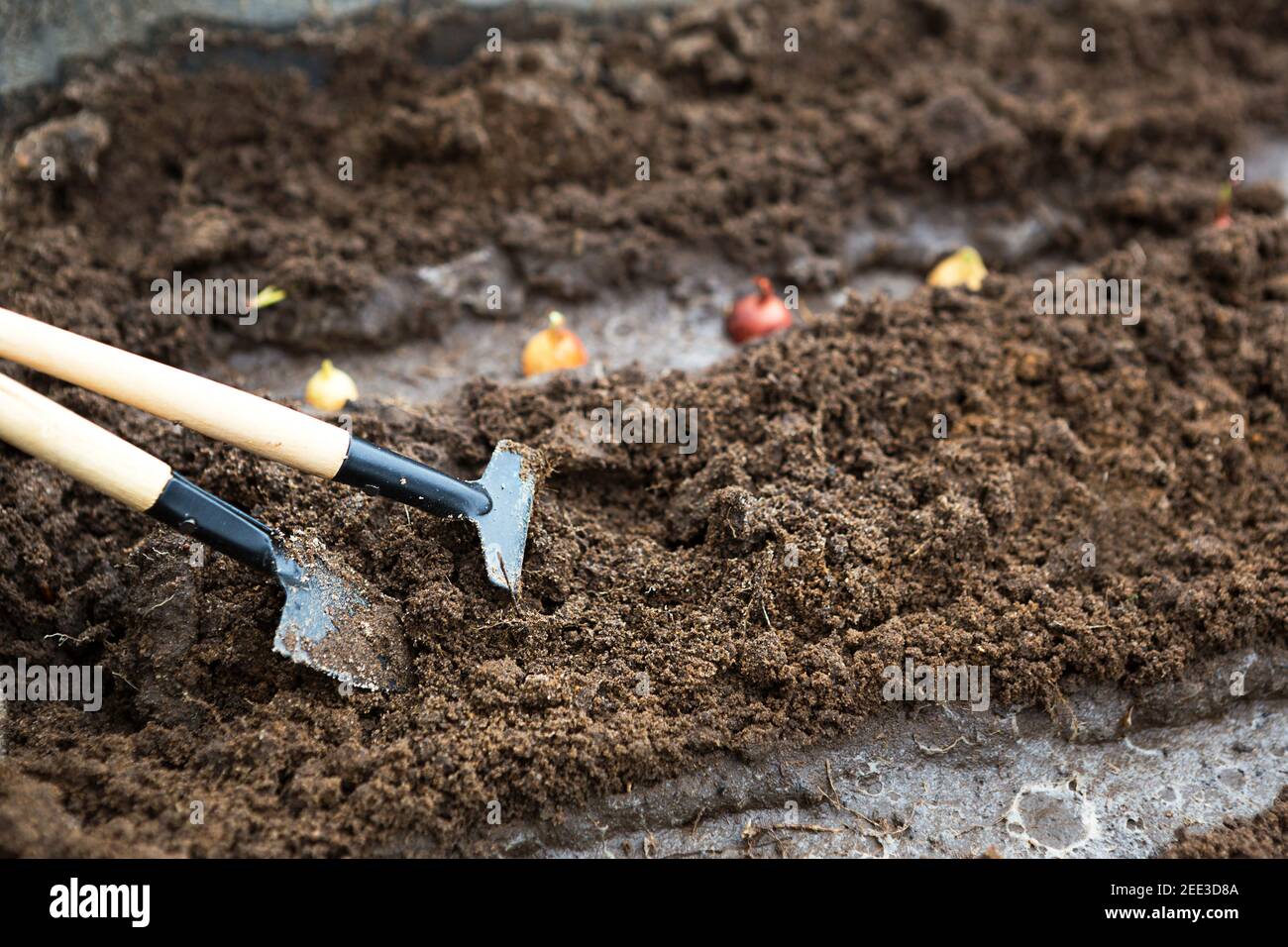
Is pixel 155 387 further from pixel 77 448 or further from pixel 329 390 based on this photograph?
pixel 329 390

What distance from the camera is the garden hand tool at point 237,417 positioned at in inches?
87.4

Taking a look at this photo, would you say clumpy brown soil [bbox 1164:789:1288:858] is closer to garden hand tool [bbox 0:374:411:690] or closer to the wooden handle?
garden hand tool [bbox 0:374:411:690]

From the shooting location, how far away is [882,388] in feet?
9.86

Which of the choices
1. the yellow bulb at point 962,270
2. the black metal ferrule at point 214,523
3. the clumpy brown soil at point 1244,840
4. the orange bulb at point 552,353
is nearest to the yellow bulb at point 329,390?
the orange bulb at point 552,353

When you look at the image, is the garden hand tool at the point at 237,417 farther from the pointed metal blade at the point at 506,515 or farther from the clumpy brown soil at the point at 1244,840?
the clumpy brown soil at the point at 1244,840

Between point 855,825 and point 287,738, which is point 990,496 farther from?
point 287,738

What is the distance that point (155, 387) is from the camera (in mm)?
2215

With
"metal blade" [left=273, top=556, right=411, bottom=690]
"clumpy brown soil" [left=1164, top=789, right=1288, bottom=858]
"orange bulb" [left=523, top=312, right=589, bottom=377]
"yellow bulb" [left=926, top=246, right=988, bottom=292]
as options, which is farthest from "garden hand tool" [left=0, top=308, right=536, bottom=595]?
"yellow bulb" [left=926, top=246, right=988, bottom=292]

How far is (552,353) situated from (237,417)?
4.29 ft

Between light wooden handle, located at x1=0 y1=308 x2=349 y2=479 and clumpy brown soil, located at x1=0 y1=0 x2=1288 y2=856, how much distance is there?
26 centimetres

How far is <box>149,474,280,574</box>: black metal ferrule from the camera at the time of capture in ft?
7.18

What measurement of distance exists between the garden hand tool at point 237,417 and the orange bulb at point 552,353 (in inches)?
40.8

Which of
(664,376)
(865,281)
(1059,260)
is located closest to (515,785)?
(664,376)
